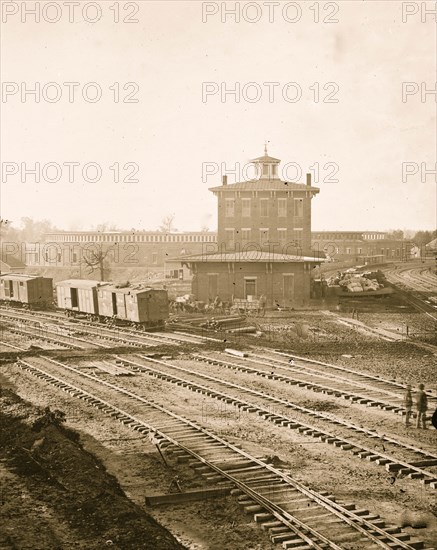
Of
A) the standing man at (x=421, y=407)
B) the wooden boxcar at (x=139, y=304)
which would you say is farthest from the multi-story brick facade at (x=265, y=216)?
the standing man at (x=421, y=407)

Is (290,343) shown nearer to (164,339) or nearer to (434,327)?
(164,339)

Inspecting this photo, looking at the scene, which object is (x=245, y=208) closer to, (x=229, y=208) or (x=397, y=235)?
(x=229, y=208)

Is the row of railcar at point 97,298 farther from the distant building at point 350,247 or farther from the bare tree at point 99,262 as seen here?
the distant building at point 350,247

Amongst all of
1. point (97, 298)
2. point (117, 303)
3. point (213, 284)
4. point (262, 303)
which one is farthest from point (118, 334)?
point (213, 284)

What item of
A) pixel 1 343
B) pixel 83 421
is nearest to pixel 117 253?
pixel 1 343

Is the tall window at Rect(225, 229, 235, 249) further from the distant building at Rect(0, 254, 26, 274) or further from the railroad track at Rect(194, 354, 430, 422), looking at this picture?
the distant building at Rect(0, 254, 26, 274)

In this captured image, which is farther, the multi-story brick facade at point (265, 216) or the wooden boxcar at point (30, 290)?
the multi-story brick facade at point (265, 216)
